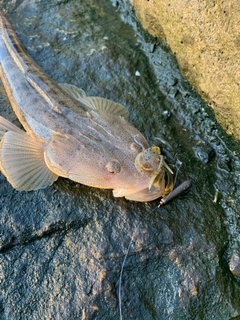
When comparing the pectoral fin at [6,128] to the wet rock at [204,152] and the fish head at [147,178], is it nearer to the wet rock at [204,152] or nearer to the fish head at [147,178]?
the fish head at [147,178]

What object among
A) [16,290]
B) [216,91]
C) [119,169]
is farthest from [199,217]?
[16,290]

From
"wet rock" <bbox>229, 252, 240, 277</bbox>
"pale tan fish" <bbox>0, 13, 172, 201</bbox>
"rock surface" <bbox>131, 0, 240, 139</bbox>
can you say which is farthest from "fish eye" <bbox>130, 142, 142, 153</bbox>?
"wet rock" <bbox>229, 252, 240, 277</bbox>

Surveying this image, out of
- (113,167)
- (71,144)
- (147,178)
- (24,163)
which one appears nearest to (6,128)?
(24,163)

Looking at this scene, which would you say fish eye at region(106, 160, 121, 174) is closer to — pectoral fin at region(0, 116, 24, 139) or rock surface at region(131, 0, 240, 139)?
pectoral fin at region(0, 116, 24, 139)

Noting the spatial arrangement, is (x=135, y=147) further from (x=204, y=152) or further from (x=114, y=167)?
(x=204, y=152)

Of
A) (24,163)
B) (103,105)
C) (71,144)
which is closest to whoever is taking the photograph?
(71,144)

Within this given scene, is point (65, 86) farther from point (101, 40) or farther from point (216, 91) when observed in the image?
point (216, 91)
